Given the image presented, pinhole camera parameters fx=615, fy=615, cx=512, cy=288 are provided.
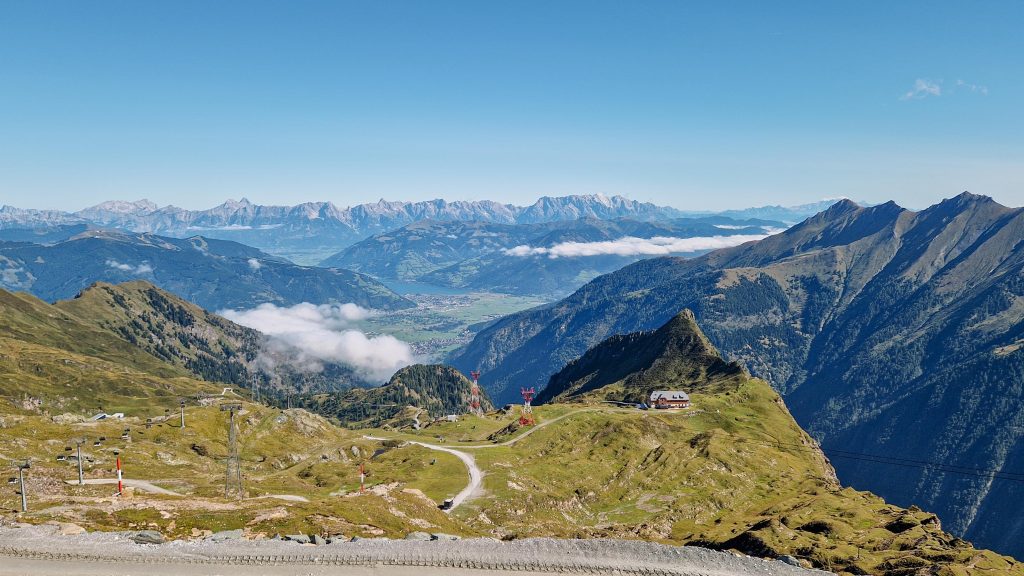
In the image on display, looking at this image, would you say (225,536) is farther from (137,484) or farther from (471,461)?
(471,461)

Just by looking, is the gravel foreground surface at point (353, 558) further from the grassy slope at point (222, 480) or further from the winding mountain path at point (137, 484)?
the winding mountain path at point (137, 484)

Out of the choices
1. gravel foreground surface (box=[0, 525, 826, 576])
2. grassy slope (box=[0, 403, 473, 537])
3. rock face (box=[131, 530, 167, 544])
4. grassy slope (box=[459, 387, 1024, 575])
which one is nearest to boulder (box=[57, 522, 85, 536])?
gravel foreground surface (box=[0, 525, 826, 576])

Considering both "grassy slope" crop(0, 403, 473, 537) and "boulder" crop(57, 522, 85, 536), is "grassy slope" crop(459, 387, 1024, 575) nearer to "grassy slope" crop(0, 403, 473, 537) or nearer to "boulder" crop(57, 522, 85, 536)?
"grassy slope" crop(0, 403, 473, 537)

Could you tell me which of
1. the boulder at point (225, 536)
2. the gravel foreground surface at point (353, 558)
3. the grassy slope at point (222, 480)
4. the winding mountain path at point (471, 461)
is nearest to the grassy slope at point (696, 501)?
the winding mountain path at point (471, 461)

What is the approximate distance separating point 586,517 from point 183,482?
8160cm

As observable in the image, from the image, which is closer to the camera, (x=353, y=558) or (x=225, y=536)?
(x=353, y=558)

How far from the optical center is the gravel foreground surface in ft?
176

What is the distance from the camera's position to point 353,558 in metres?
56.4

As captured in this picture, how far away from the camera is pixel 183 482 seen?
115 meters

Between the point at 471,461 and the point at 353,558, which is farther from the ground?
the point at 353,558

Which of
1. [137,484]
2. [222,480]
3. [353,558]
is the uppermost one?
[353,558]

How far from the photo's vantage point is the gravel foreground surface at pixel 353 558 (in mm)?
53750

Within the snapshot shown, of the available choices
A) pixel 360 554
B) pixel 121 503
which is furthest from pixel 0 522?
pixel 360 554

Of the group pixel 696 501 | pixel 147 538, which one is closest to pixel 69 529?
pixel 147 538
